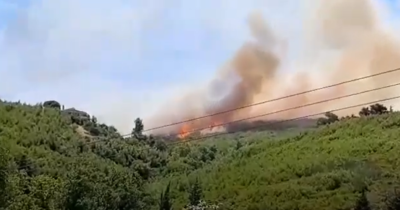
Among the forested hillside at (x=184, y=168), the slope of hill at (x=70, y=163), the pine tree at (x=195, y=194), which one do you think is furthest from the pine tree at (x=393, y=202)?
the slope of hill at (x=70, y=163)

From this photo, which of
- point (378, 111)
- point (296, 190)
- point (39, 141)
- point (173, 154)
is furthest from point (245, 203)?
point (378, 111)

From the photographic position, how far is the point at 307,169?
7831 cm

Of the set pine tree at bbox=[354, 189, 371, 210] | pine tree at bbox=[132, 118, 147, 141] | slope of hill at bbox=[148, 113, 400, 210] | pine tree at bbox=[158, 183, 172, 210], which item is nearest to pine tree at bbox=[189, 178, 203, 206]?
slope of hill at bbox=[148, 113, 400, 210]

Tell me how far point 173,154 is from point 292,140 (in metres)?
22.5

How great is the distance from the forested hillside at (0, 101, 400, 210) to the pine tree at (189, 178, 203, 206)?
21cm

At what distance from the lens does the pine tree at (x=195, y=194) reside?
70.7 meters

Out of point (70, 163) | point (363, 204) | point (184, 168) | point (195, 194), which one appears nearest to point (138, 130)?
point (184, 168)

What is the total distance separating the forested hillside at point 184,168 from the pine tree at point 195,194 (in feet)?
0.68

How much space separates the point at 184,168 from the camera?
102 metres

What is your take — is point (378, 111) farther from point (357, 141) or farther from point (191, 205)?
point (191, 205)

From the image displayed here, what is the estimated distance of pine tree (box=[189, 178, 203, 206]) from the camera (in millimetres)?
70669

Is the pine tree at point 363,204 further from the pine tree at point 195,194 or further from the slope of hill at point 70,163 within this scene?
the slope of hill at point 70,163

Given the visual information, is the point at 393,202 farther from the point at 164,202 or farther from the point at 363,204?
the point at 164,202

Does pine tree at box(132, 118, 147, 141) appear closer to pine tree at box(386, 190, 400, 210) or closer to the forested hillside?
the forested hillside
